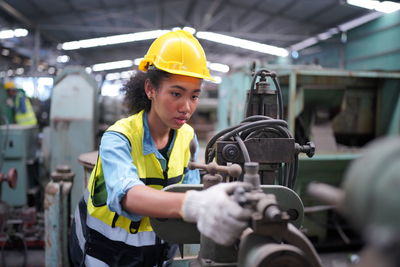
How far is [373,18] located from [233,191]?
644 cm

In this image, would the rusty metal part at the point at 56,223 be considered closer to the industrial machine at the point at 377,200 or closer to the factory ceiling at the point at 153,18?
the industrial machine at the point at 377,200

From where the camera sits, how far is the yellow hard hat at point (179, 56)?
1108mm

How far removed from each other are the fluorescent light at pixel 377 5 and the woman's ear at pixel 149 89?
5514 millimetres

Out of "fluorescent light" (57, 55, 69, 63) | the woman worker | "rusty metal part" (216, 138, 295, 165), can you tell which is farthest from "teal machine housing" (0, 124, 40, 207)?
"fluorescent light" (57, 55, 69, 63)

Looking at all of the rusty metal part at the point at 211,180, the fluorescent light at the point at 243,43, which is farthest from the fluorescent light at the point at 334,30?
the rusty metal part at the point at 211,180

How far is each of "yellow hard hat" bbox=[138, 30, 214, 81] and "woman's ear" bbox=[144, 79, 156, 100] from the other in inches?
2.6

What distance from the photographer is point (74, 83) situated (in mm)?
2955

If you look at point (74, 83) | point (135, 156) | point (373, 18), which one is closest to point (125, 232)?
point (135, 156)

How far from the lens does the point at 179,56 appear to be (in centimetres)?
112

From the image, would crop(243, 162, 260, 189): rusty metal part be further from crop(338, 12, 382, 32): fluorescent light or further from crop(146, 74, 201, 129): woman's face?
crop(338, 12, 382, 32): fluorescent light

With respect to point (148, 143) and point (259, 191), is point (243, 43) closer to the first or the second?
point (148, 143)

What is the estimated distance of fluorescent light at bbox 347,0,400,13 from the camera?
214 inches

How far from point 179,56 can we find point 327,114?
8.20 feet

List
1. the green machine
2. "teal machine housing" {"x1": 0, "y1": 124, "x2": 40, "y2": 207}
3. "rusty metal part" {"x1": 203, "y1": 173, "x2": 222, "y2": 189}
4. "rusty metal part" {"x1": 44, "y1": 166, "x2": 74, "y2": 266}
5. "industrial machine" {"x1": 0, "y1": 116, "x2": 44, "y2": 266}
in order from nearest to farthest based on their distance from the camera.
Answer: "rusty metal part" {"x1": 203, "y1": 173, "x2": 222, "y2": 189}
"rusty metal part" {"x1": 44, "y1": 166, "x2": 74, "y2": 266}
"industrial machine" {"x1": 0, "y1": 116, "x2": 44, "y2": 266}
the green machine
"teal machine housing" {"x1": 0, "y1": 124, "x2": 40, "y2": 207}
